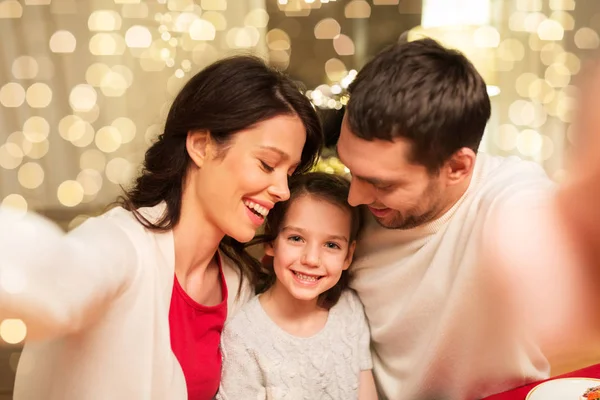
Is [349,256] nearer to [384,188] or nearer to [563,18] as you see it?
[384,188]

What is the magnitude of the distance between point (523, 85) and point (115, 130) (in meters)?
1.94

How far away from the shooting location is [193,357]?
1.22m

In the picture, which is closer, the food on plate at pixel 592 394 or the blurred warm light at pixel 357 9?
the food on plate at pixel 592 394

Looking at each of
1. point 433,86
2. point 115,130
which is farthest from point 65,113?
point 433,86

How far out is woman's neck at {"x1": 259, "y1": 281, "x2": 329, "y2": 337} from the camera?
4.43 feet

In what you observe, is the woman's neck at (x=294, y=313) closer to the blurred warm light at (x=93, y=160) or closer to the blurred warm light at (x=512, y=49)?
the blurred warm light at (x=93, y=160)

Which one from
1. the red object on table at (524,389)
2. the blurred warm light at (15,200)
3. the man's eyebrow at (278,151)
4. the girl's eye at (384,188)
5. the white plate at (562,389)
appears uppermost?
the man's eyebrow at (278,151)

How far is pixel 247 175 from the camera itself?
1.20 meters

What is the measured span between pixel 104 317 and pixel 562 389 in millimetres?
931

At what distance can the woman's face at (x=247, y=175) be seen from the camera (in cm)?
120

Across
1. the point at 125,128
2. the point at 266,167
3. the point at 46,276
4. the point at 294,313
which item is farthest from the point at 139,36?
the point at 46,276

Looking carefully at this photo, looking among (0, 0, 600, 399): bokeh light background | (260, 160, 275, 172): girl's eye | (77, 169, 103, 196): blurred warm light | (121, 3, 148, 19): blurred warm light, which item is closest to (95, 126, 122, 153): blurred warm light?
(0, 0, 600, 399): bokeh light background

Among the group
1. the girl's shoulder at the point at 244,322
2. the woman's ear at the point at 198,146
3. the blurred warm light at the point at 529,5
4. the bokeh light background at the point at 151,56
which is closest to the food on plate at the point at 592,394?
the girl's shoulder at the point at 244,322

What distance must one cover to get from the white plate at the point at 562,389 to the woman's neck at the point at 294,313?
49cm
